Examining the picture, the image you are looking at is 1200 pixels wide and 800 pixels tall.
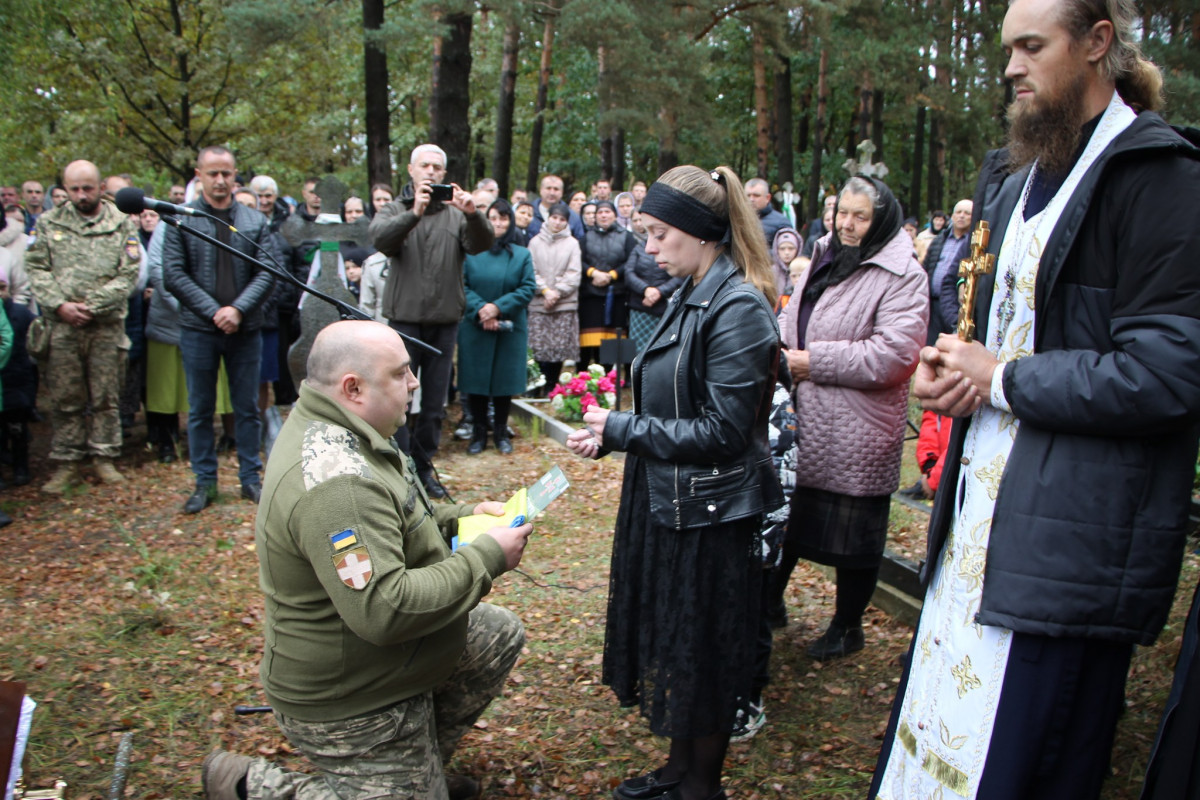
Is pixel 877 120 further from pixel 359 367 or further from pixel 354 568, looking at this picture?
pixel 354 568

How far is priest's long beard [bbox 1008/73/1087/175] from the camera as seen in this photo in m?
2.00

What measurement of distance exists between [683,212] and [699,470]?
0.83 metres

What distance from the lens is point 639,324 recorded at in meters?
9.94

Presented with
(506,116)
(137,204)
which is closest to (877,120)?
(506,116)

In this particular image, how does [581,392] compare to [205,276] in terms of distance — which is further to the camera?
[581,392]

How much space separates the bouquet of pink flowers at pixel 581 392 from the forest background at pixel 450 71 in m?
4.71

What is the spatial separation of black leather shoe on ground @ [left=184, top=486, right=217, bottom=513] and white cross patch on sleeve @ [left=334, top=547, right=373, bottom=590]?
4378mm

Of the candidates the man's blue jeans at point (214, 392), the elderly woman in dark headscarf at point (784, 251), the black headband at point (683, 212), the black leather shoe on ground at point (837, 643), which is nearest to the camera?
the black headband at point (683, 212)

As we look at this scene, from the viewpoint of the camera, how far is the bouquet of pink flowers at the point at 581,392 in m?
8.58

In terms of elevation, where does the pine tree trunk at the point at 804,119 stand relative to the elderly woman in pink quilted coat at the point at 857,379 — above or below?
above

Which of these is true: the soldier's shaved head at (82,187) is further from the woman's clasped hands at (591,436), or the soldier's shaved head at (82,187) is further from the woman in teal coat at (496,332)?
the woman's clasped hands at (591,436)

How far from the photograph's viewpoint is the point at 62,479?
22.1ft

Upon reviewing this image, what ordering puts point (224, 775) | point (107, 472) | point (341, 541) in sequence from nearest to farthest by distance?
point (341, 541), point (224, 775), point (107, 472)

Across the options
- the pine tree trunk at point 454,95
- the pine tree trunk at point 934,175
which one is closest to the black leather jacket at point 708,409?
the pine tree trunk at point 454,95
